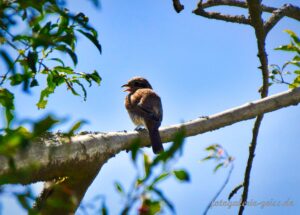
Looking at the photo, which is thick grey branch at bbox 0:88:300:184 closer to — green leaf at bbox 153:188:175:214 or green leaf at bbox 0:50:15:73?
green leaf at bbox 0:50:15:73

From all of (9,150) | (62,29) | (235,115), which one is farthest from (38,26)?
(235,115)

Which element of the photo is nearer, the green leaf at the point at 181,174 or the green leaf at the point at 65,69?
the green leaf at the point at 181,174

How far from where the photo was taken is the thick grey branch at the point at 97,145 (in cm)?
379

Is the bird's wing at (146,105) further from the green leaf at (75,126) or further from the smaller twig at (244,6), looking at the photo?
the green leaf at (75,126)

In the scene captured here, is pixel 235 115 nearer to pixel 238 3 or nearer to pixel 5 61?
pixel 238 3

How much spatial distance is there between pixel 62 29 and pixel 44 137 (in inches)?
46.3

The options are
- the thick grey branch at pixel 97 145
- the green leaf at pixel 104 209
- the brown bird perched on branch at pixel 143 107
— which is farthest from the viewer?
the brown bird perched on branch at pixel 143 107

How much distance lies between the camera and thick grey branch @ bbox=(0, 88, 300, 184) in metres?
3.79

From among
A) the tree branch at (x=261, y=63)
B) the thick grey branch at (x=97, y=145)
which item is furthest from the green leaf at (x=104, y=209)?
the tree branch at (x=261, y=63)

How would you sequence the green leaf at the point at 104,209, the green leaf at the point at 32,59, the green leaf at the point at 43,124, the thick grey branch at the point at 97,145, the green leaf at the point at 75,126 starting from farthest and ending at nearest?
the thick grey branch at the point at 97,145, the green leaf at the point at 32,59, the green leaf at the point at 75,126, the green leaf at the point at 104,209, the green leaf at the point at 43,124

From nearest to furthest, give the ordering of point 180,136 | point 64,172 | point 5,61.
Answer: point 180,136 → point 5,61 → point 64,172

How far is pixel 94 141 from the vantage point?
14.5 ft

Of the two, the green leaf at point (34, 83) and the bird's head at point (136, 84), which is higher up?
the green leaf at point (34, 83)

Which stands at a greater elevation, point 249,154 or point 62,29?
point 62,29
